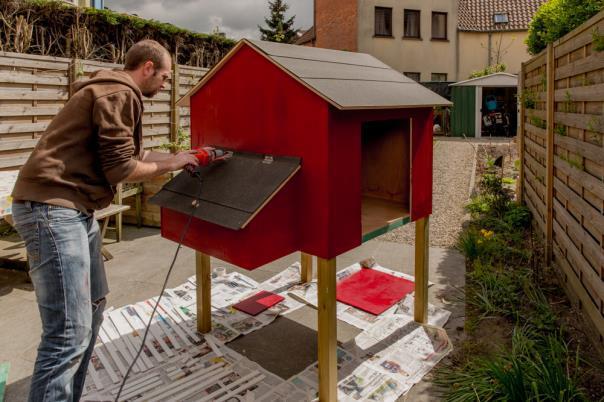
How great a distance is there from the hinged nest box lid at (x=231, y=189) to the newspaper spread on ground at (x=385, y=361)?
1233 millimetres

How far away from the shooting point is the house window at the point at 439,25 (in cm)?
2161

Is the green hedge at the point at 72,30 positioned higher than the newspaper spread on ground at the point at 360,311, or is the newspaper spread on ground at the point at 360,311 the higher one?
the green hedge at the point at 72,30

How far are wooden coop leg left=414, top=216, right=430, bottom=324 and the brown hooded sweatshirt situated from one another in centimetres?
224

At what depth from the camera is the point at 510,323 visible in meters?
3.76

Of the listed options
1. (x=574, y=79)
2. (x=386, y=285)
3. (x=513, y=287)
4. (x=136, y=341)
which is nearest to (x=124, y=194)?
(x=136, y=341)

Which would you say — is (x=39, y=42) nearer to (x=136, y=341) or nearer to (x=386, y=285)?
(x=136, y=341)

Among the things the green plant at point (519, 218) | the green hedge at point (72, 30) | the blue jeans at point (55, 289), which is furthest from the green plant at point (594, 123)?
the green hedge at point (72, 30)

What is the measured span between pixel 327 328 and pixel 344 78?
5.02ft

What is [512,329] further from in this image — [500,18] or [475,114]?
[500,18]

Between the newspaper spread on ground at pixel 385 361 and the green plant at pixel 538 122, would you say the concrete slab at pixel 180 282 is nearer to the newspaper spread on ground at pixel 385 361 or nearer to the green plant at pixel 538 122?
the newspaper spread on ground at pixel 385 361

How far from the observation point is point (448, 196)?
26.7ft

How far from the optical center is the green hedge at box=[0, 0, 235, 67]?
6.91m

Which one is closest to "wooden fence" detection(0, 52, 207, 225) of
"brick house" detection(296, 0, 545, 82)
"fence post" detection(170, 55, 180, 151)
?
"fence post" detection(170, 55, 180, 151)

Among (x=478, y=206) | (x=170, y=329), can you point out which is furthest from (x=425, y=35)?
(x=170, y=329)
